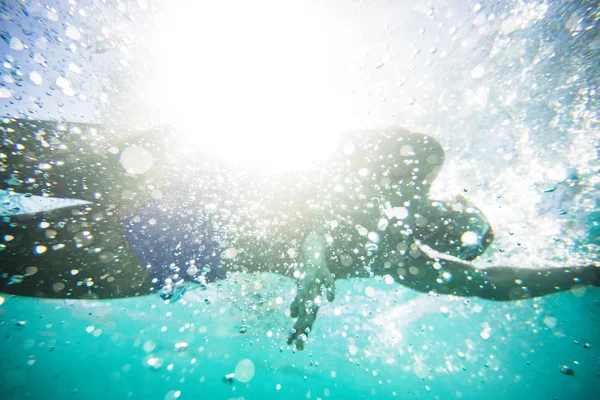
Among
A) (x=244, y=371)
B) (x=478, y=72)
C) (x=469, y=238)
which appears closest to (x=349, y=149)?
(x=469, y=238)

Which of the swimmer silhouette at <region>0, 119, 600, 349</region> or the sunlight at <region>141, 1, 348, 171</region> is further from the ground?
the sunlight at <region>141, 1, 348, 171</region>

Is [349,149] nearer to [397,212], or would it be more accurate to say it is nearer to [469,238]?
[397,212]

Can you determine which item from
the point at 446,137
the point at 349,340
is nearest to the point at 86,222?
the point at 446,137

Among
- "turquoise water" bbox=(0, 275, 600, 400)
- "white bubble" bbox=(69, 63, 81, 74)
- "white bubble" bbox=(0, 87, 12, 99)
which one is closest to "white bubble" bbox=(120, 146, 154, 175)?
"white bubble" bbox=(69, 63, 81, 74)

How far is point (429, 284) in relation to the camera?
246 inches

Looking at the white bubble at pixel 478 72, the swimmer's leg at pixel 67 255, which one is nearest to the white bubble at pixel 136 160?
the swimmer's leg at pixel 67 255

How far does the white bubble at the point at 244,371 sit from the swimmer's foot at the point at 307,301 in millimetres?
51991

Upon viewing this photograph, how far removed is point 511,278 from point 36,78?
947cm

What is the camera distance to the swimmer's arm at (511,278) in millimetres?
4742

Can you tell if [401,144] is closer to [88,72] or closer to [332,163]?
[332,163]

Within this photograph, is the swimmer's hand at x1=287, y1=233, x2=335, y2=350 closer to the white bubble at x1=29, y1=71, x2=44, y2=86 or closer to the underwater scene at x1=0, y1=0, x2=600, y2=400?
the underwater scene at x1=0, y1=0, x2=600, y2=400

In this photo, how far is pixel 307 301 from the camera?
3.88 m

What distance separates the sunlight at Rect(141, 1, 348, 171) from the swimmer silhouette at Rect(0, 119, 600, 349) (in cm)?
54

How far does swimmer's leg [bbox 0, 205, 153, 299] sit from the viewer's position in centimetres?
420
